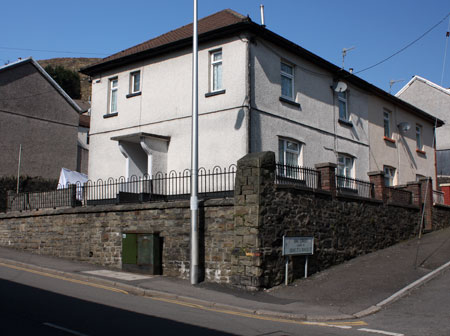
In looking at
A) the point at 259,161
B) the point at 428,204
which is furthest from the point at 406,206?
the point at 259,161

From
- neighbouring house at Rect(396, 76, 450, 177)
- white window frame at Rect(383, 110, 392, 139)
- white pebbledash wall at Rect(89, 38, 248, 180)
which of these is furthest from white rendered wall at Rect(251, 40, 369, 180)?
neighbouring house at Rect(396, 76, 450, 177)

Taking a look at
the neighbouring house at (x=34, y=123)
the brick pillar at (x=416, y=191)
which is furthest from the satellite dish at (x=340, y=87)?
the neighbouring house at (x=34, y=123)

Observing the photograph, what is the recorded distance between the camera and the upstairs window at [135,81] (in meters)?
19.3

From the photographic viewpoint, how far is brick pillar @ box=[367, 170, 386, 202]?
17.8 meters

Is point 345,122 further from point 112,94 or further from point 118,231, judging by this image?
point 118,231

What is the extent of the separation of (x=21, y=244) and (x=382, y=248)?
13.6 m

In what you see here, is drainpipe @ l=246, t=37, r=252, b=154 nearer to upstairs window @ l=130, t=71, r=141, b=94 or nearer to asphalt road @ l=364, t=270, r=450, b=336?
upstairs window @ l=130, t=71, r=141, b=94

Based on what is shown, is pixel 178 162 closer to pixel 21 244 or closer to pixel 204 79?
pixel 204 79

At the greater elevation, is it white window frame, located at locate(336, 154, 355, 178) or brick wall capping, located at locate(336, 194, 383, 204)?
white window frame, located at locate(336, 154, 355, 178)

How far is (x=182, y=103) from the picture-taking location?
685 inches

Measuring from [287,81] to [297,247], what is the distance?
286 inches

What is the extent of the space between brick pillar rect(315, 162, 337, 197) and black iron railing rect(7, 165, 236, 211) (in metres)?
2.79

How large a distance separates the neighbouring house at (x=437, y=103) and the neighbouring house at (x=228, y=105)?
1451 centimetres

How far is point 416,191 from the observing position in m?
20.6
